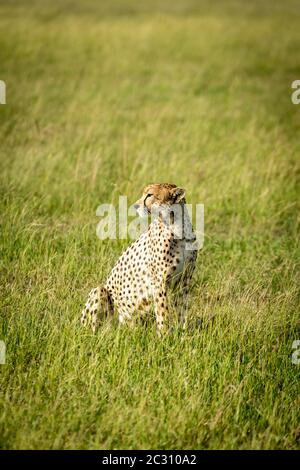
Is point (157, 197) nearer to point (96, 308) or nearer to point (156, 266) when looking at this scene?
point (156, 266)

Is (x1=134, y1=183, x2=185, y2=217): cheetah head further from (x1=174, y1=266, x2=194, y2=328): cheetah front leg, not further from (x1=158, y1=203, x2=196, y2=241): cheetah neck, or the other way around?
(x1=174, y1=266, x2=194, y2=328): cheetah front leg

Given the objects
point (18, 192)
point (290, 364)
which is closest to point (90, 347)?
point (290, 364)

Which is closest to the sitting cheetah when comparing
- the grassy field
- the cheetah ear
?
the cheetah ear

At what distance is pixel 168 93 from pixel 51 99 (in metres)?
1.95

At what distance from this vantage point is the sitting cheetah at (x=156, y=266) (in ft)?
11.9

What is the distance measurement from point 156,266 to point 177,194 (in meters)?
0.43

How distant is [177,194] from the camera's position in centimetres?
365

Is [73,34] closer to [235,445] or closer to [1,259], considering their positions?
[1,259]

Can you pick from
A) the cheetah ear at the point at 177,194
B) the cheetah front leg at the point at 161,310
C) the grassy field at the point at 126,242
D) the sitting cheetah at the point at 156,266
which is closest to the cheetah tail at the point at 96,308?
the sitting cheetah at the point at 156,266

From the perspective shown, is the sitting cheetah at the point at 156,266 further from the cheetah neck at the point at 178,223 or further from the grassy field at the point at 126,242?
the grassy field at the point at 126,242

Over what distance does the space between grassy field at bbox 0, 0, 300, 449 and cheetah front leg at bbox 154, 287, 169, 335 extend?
0.08 metres

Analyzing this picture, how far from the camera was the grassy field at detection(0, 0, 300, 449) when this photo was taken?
3041 millimetres

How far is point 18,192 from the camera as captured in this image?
5.70 m

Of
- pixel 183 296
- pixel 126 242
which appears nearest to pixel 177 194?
pixel 183 296
